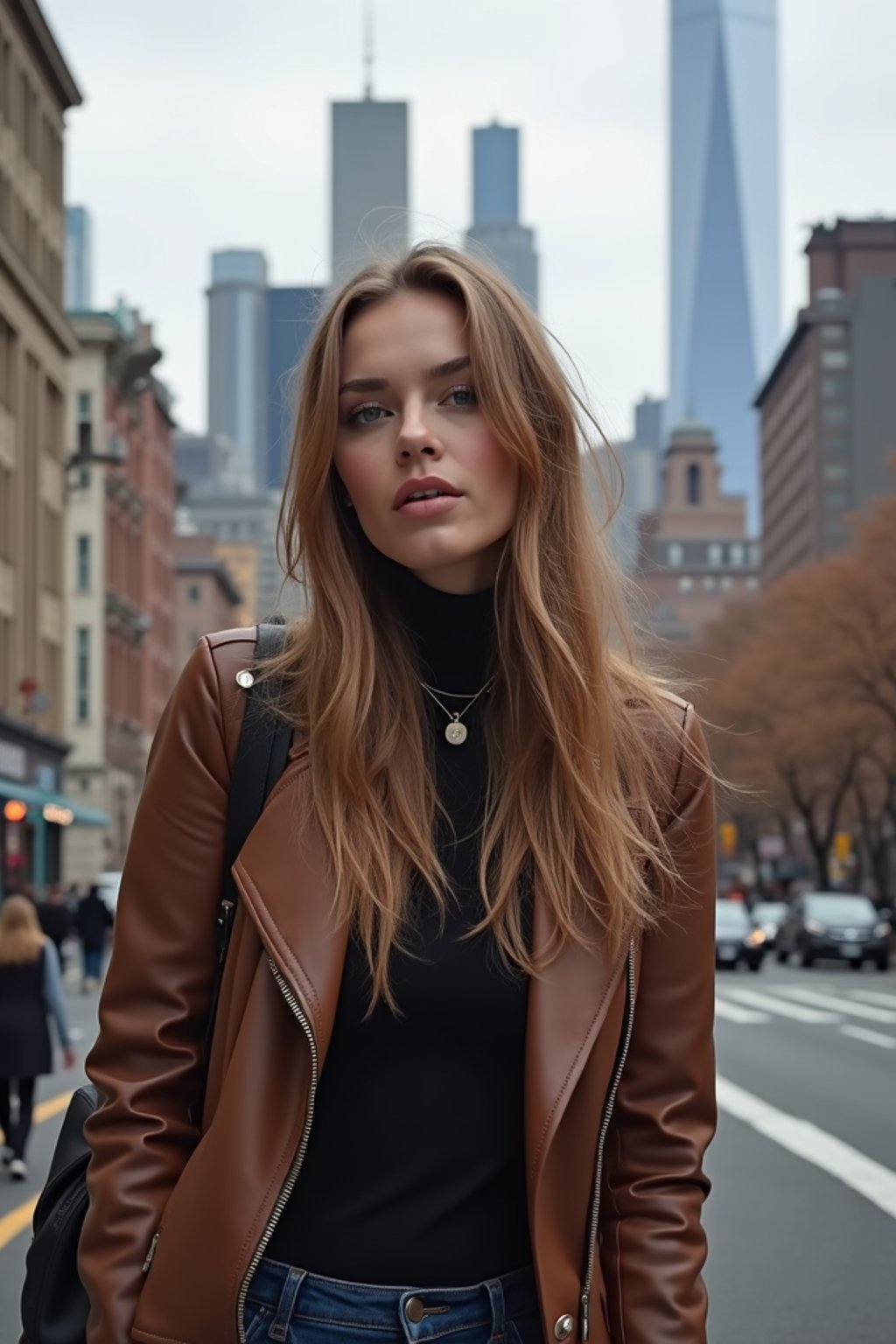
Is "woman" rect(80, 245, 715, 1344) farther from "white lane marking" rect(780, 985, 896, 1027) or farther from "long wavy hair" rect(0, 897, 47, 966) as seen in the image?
"white lane marking" rect(780, 985, 896, 1027)

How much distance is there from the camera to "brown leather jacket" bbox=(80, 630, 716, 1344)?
2.46 meters

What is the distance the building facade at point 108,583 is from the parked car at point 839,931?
30.8m

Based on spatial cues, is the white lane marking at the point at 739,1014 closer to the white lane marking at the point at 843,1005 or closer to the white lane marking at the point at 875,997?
the white lane marking at the point at 843,1005

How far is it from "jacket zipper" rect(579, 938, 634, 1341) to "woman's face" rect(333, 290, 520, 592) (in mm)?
580

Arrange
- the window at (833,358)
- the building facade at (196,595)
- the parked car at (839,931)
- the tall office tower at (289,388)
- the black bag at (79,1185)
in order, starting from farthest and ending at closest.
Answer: the window at (833,358) < the building facade at (196,595) < the parked car at (839,931) < the tall office tower at (289,388) < the black bag at (79,1185)

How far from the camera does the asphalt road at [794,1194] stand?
Result: 8180 mm

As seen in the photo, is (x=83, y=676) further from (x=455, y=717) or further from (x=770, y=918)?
(x=455, y=717)

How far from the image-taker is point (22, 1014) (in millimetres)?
12859

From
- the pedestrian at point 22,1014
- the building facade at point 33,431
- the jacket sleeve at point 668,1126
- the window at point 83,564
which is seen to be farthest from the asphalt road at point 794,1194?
the window at point 83,564

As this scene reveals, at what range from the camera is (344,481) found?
2.80 metres

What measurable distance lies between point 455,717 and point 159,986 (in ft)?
1.78

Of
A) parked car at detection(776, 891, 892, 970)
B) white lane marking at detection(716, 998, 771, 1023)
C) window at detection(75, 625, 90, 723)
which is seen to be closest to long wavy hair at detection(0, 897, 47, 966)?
white lane marking at detection(716, 998, 771, 1023)

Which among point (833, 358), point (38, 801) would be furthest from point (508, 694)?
point (833, 358)

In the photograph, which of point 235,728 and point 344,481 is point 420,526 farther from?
point 235,728
